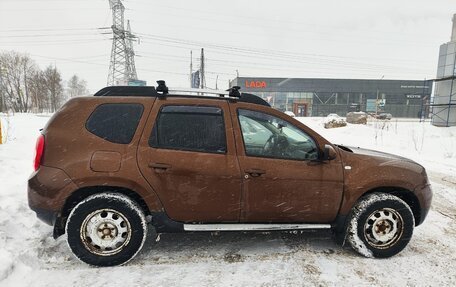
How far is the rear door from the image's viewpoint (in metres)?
3.36

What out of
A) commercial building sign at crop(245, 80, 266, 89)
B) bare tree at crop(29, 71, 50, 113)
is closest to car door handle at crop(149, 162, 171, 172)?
commercial building sign at crop(245, 80, 266, 89)

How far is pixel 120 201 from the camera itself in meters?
3.31

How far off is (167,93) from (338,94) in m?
59.3

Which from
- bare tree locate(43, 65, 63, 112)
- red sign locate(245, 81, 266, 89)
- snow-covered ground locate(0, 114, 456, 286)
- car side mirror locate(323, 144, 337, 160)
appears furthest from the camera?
red sign locate(245, 81, 266, 89)

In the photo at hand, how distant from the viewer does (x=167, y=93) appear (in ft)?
11.9

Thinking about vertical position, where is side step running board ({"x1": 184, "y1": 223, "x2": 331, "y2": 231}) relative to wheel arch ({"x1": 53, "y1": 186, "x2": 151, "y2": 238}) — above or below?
below

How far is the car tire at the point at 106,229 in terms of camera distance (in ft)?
10.8

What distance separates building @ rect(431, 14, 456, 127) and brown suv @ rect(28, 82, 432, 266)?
26948 millimetres

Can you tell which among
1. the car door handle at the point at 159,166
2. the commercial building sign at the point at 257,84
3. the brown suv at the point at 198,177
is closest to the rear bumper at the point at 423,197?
the brown suv at the point at 198,177

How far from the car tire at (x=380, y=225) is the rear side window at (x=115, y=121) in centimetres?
262

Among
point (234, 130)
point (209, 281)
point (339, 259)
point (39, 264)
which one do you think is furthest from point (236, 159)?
point (39, 264)

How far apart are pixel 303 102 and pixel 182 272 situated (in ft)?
187

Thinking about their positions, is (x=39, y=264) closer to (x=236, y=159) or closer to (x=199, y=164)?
(x=199, y=164)

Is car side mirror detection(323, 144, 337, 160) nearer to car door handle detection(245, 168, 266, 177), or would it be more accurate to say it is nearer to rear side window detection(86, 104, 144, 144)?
car door handle detection(245, 168, 266, 177)
